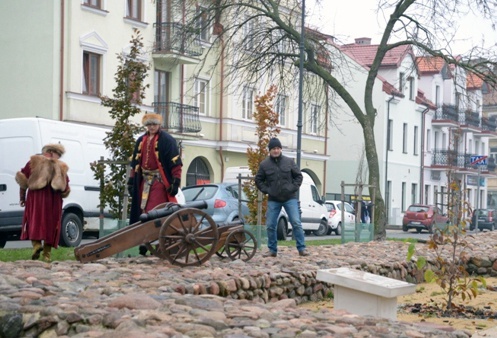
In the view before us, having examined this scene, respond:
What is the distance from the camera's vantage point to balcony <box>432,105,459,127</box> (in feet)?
235

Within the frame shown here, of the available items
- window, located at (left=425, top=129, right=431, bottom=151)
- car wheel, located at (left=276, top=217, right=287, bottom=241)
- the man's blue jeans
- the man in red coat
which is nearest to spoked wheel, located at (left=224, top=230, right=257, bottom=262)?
the man's blue jeans

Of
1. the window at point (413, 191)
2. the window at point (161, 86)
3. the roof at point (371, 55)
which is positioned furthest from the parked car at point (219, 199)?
the window at point (413, 191)

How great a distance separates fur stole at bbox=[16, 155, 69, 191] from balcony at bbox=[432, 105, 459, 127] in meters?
60.1

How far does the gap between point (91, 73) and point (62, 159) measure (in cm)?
1335

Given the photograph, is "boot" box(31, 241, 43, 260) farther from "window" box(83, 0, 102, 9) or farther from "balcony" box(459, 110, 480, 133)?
"balcony" box(459, 110, 480, 133)

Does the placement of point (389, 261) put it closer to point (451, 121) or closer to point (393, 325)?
point (393, 325)

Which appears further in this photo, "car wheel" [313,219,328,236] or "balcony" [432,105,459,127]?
"balcony" [432,105,459,127]

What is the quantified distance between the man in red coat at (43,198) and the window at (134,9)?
24645 millimetres

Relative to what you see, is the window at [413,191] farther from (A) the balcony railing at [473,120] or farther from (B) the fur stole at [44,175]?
(B) the fur stole at [44,175]

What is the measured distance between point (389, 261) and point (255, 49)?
42.0 ft

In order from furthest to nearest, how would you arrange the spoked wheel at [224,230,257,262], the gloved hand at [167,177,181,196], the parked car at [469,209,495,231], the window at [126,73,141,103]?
the parked car at [469,209,495,231], the window at [126,73,141,103], the spoked wheel at [224,230,257,262], the gloved hand at [167,177,181,196]

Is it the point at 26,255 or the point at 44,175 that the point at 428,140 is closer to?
the point at 26,255

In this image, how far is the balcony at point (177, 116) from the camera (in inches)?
1531

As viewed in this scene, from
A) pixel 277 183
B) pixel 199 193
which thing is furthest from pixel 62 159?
pixel 277 183
